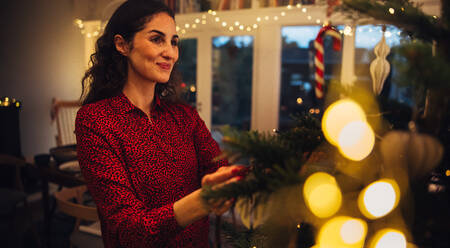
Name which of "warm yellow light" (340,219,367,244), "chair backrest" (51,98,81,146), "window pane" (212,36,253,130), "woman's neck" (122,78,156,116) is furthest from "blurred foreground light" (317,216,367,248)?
"chair backrest" (51,98,81,146)

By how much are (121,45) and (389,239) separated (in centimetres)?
102

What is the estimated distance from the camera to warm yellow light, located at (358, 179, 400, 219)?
347mm

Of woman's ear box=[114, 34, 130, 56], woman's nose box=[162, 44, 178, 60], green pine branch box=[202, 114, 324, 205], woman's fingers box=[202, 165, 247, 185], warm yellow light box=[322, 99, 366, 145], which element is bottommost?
woman's fingers box=[202, 165, 247, 185]

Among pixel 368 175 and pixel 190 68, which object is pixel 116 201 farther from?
pixel 190 68

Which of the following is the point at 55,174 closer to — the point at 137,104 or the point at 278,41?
the point at 137,104

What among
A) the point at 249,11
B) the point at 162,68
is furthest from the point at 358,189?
the point at 249,11

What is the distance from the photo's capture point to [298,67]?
12.5 ft

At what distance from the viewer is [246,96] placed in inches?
161

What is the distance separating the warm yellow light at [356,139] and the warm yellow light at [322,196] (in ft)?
0.14

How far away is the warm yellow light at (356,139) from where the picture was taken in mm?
357

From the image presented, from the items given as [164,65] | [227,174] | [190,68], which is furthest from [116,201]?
[190,68]

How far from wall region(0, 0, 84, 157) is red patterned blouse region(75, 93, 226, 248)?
3.60 meters

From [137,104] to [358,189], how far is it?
0.83 meters

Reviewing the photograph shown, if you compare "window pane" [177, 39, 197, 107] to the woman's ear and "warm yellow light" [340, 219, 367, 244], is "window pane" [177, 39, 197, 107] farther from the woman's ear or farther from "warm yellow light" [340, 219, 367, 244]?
"warm yellow light" [340, 219, 367, 244]
